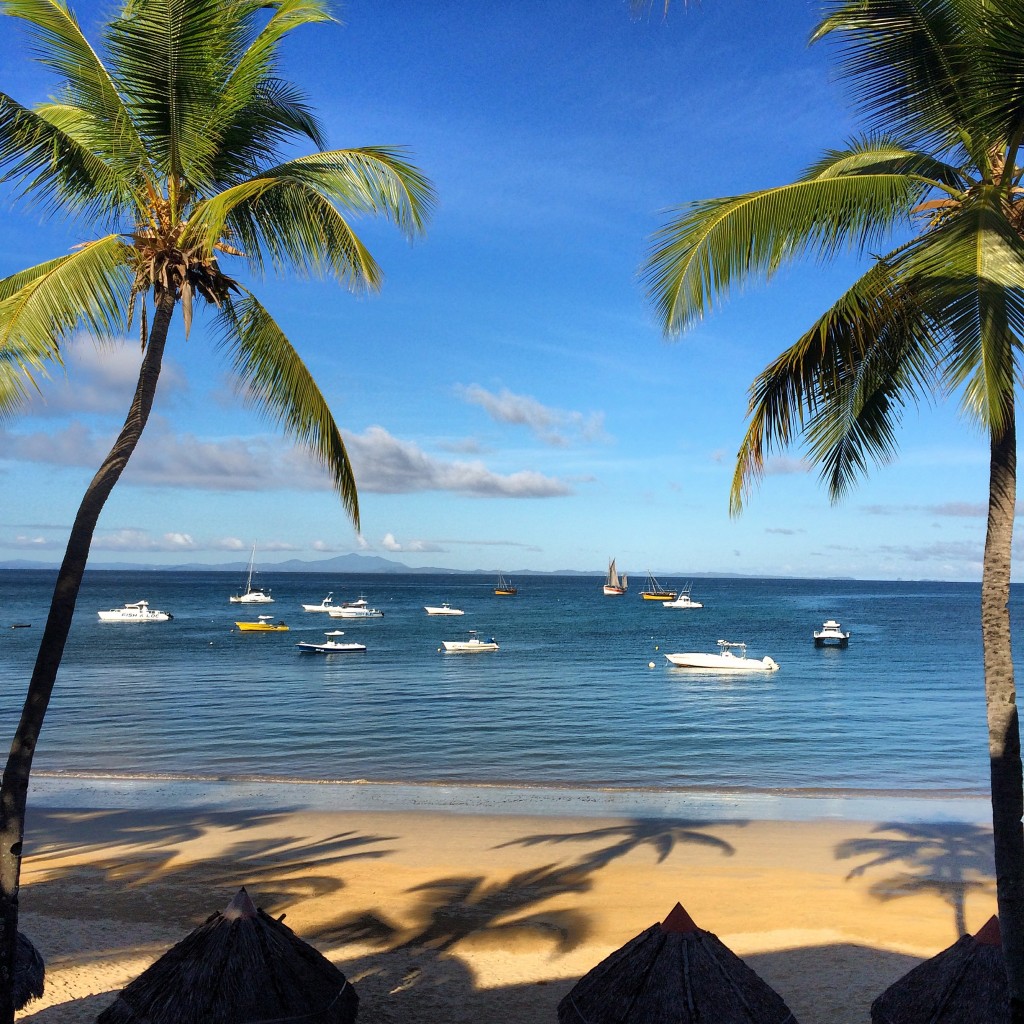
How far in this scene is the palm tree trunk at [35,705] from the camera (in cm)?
573

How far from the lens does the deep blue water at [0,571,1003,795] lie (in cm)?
2375

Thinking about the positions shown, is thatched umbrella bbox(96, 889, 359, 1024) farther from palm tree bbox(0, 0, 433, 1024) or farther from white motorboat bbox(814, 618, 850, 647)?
white motorboat bbox(814, 618, 850, 647)

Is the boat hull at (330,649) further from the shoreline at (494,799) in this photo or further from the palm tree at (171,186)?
the palm tree at (171,186)

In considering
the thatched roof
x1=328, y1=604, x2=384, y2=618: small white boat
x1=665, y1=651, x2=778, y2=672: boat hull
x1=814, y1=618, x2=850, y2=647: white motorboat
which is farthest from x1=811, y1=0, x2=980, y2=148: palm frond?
x1=328, y1=604, x2=384, y2=618: small white boat

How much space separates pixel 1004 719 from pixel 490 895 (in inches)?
326

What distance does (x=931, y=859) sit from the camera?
561 inches

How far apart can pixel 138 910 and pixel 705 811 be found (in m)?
11.0

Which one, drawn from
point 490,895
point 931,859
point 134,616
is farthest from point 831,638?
point 134,616

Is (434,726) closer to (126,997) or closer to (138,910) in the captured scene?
(138,910)

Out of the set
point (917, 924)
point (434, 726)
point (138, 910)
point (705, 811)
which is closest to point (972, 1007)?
point (917, 924)

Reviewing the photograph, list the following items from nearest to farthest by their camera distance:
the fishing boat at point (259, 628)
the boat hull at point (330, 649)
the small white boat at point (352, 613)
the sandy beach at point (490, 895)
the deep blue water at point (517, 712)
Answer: the sandy beach at point (490, 895) → the deep blue water at point (517, 712) → the boat hull at point (330, 649) → the fishing boat at point (259, 628) → the small white boat at point (352, 613)

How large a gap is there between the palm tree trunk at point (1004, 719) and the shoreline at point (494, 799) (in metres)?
12.8

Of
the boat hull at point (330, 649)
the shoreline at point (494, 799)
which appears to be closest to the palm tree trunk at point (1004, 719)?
the shoreline at point (494, 799)

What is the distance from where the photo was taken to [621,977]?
585 cm
